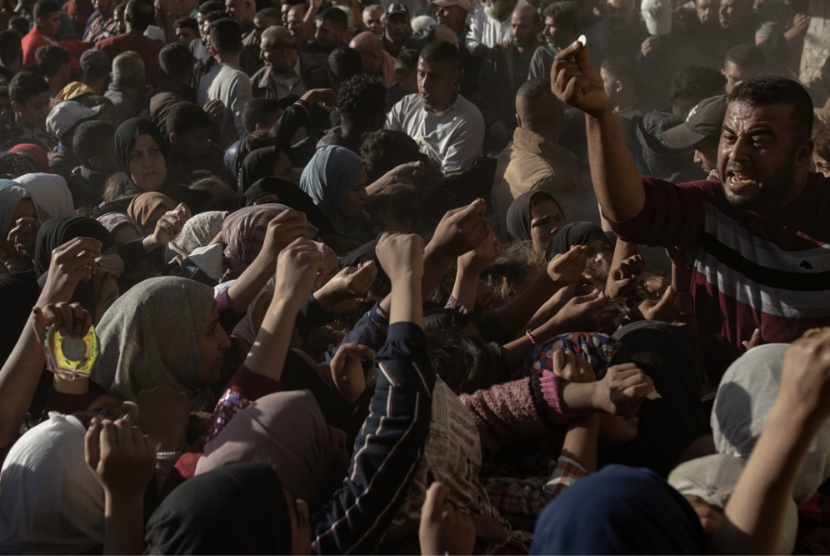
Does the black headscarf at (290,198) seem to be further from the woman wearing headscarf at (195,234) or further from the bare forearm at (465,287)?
the bare forearm at (465,287)

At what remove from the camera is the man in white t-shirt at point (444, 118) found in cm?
656

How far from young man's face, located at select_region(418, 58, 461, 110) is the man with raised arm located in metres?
3.60

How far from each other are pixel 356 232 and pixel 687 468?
3.61 meters

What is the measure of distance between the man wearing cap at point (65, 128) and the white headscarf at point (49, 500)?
5252mm

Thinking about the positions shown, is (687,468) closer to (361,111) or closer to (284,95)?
(361,111)

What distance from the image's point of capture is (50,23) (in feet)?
34.5

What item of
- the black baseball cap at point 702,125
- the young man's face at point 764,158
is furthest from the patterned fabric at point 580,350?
the black baseball cap at point 702,125

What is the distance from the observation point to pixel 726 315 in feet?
10.9

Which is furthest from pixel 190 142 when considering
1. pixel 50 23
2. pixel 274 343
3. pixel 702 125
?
pixel 50 23

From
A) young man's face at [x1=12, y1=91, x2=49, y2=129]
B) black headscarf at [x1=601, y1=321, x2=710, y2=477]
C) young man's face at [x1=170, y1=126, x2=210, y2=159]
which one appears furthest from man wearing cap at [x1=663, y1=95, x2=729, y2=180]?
young man's face at [x1=12, y1=91, x2=49, y2=129]

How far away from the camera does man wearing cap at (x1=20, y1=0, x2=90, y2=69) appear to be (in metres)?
10.3

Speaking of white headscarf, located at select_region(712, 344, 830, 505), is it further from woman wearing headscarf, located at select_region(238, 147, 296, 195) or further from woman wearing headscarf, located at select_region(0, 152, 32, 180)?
woman wearing headscarf, located at select_region(0, 152, 32, 180)

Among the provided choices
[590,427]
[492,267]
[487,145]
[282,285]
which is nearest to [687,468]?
[590,427]

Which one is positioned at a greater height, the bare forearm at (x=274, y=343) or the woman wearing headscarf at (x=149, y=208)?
the woman wearing headscarf at (x=149, y=208)
